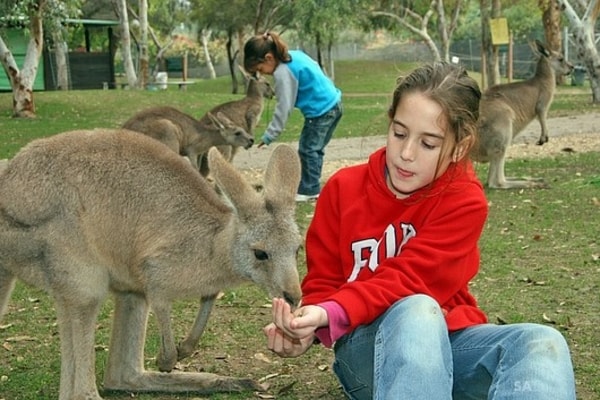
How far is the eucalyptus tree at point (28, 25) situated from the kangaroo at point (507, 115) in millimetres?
7513

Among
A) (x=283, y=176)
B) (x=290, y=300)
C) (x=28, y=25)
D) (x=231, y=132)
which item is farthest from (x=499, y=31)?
(x=290, y=300)

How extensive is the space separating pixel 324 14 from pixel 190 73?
2410 cm

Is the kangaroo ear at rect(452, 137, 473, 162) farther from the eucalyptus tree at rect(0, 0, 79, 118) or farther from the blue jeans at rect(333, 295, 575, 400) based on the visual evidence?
the eucalyptus tree at rect(0, 0, 79, 118)

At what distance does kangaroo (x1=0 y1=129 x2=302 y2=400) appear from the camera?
3.11 metres

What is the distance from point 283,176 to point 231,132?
5689 mm

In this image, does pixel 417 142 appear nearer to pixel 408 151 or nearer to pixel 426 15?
pixel 408 151

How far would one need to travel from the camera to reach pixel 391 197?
2748 mm

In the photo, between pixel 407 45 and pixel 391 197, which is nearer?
pixel 391 197

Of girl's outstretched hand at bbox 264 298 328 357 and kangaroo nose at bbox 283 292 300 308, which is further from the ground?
girl's outstretched hand at bbox 264 298 328 357

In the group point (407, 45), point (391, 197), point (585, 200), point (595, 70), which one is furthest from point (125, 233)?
point (407, 45)

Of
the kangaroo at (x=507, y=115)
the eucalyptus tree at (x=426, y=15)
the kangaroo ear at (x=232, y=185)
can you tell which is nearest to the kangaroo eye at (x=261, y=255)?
the kangaroo ear at (x=232, y=185)

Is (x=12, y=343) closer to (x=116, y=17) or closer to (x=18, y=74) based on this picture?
(x=18, y=74)

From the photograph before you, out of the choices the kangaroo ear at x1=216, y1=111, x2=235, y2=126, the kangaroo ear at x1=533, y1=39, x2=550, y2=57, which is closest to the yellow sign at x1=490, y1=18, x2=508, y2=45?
the kangaroo ear at x1=533, y1=39, x2=550, y2=57

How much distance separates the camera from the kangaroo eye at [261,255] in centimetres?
311
